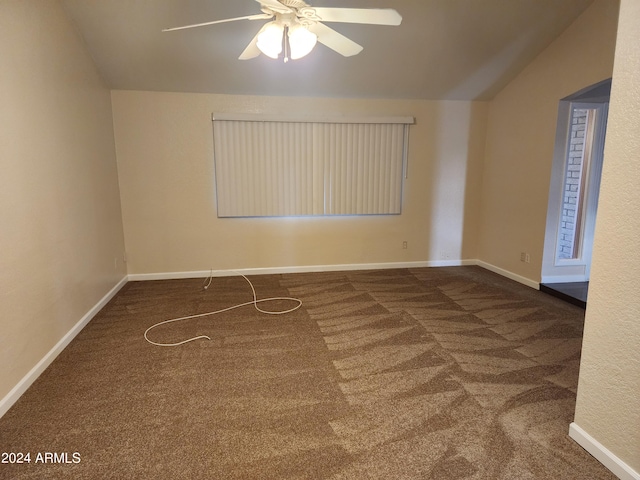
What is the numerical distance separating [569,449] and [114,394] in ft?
7.99

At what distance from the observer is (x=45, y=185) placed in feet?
8.09

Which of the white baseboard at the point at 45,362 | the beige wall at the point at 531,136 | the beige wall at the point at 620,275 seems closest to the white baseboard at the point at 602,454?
the beige wall at the point at 620,275

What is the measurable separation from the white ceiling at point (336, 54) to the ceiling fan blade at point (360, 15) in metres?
1.03

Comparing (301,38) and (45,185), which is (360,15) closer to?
(301,38)

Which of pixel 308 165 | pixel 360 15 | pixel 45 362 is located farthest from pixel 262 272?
pixel 360 15

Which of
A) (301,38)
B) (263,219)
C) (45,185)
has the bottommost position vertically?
(263,219)

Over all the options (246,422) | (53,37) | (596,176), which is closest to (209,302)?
(246,422)

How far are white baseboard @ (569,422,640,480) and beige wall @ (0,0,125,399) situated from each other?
2.99 meters

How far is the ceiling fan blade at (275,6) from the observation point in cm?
188

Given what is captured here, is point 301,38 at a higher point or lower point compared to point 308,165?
higher

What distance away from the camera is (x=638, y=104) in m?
1.39

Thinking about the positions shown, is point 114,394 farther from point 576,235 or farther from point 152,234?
point 576,235

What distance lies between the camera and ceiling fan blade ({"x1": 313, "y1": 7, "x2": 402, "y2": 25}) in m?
2.05

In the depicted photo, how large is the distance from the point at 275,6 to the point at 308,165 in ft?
→ 8.44
